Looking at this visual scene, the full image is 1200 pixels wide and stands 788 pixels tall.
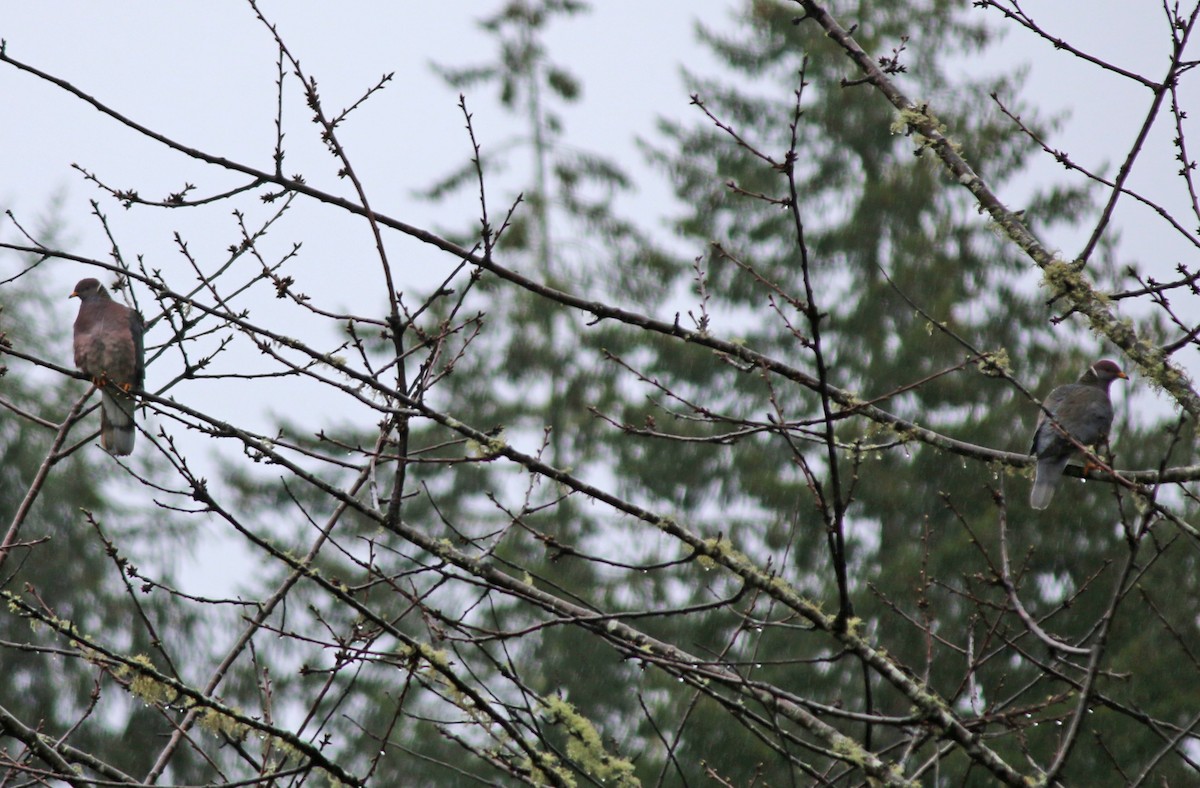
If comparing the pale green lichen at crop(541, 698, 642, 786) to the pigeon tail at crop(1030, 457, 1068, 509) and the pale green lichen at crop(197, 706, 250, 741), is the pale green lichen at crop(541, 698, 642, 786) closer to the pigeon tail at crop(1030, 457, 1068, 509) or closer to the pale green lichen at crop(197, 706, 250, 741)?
the pale green lichen at crop(197, 706, 250, 741)

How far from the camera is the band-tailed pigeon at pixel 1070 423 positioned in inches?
193

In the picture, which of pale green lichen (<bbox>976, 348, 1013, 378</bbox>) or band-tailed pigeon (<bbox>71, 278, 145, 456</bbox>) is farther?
band-tailed pigeon (<bbox>71, 278, 145, 456</bbox>)

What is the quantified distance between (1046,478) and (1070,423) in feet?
2.06

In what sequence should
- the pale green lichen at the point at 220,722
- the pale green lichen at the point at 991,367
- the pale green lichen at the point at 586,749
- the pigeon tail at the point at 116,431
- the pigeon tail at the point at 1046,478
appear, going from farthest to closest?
the pigeon tail at the point at 1046,478 < the pigeon tail at the point at 116,431 < the pale green lichen at the point at 991,367 < the pale green lichen at the point at 586,749 < the pale green lichen at the point at 220,722

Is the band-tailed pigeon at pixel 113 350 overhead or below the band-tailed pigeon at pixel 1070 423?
below

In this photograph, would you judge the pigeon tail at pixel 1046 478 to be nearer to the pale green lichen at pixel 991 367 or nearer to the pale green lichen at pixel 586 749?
the pale green lichen at pixel 991 367

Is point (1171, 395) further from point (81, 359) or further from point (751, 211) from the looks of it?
point (751, 211)

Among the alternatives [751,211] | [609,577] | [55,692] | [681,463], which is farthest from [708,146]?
[55,692]

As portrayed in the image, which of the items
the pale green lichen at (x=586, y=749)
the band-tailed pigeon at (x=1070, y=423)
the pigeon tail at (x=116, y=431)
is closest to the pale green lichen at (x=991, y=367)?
the pale green lichen at (x=586, y=749)

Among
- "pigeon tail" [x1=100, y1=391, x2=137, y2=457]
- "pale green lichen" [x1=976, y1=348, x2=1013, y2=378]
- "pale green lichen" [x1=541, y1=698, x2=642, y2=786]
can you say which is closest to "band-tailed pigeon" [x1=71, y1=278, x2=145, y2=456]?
"pigeon tail" [x1=100, y1=391, x2=137, y2=457]

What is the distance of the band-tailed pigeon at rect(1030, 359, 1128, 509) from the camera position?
4.90m

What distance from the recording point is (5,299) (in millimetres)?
14812

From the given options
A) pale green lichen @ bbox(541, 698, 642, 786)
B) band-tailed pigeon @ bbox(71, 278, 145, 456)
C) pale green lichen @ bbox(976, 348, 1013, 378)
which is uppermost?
pale green lichen @ bbox(976, 348, 1013, 378)

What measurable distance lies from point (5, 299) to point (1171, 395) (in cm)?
1482
